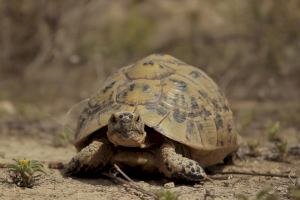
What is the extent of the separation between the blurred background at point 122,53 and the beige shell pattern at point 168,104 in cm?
340

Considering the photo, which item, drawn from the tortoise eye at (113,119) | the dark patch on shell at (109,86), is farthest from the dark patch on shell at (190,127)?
the dark patch on shell at (109,86)

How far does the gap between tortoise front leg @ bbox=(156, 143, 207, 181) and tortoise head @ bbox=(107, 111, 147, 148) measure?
0.23 m

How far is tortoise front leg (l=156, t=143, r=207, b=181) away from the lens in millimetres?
2781

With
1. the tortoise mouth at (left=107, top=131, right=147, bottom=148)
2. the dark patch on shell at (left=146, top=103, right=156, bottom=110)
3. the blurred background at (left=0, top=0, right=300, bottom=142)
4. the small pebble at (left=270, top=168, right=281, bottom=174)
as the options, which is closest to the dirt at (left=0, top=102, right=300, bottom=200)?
the small pebble at (left=270, top=168, right=281, bottom=174)

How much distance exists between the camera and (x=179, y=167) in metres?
2.78

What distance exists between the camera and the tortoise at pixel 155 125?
280 cm

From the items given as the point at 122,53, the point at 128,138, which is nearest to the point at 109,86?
the point at 128,138

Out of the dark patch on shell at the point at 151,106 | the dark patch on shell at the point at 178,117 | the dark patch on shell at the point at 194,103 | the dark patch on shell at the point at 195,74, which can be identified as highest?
the dark patch on shell at the point at 195,74

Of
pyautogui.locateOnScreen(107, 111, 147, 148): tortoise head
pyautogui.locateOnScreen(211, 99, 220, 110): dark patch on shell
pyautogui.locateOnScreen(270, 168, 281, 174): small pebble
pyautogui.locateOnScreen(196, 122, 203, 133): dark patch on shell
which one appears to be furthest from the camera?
pyautogui.locateOnScreen(211, 99, 220, 110): dark patch on shell

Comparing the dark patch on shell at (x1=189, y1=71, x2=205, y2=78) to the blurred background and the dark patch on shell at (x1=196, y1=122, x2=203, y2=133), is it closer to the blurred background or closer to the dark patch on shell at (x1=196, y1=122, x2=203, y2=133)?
the dark patch on shell at (x1=196, y1=122, x2=203, y2=133)

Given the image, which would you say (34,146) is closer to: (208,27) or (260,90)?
(260,90)

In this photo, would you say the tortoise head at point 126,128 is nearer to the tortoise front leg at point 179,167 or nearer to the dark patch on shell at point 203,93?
the tortoise front leg at point 179,167

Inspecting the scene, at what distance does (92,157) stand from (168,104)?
2.26 ft

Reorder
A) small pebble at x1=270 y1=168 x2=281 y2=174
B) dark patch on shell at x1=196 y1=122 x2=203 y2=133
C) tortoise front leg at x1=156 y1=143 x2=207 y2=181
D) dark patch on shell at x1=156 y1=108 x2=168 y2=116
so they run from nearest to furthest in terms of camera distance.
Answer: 1. tortoise front leg at x1=156 y1=143 x2=207 y2=181
2. dark patch on shell at x1=156 y1=108 x2=168 y2=116
3. dark patch on shell at x1=196 y1=122 x2=203 y2=133
4. small pebble at x1=270 y1=168 x2=281 y2=174
